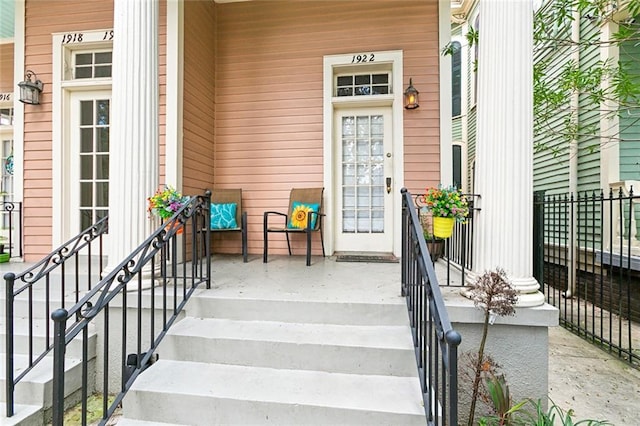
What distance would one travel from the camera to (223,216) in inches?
166

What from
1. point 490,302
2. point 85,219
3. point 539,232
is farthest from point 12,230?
point 539,232

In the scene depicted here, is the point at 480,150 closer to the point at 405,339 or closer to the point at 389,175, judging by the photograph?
the point at 405,339

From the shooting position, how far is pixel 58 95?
398 cm

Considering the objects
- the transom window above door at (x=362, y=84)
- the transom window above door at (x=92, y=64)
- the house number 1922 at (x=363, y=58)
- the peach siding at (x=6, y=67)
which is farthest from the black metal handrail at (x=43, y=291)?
the peach siding at (x=6, y=67)

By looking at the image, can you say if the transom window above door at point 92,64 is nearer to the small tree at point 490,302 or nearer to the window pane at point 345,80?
the window pane at point 345,80

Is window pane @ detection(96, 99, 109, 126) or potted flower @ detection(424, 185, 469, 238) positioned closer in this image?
potted flower @ detection(424, 185, 469, 238)

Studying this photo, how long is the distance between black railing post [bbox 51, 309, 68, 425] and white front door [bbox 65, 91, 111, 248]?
3.05 meters

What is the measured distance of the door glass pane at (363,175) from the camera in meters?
4.43

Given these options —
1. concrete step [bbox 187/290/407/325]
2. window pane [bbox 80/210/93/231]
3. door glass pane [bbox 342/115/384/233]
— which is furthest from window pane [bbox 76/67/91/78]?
concrete step [bbox 187/290/407/325]

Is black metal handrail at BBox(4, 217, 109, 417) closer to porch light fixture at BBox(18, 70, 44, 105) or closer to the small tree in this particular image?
porch light fixture at BBox(18, 70, 44, 105)

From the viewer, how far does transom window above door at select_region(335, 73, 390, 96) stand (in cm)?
441

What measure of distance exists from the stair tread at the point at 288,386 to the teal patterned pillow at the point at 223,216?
93.4 inches

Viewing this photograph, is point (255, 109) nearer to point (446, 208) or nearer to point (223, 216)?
point (223, 216)

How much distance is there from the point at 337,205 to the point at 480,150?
2520 millimetres
